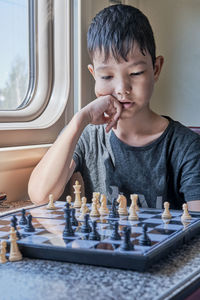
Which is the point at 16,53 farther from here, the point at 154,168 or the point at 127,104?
the point at 154,168

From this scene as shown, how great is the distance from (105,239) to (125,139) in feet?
2.84

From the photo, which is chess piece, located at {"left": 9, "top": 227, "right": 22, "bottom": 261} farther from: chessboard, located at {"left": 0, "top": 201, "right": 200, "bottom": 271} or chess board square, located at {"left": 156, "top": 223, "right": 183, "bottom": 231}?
chess board square, located at {"left": 156, "top": 223, "right": 183, "bottom": 231}

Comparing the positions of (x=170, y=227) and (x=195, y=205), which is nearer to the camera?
(x=170, y=227)

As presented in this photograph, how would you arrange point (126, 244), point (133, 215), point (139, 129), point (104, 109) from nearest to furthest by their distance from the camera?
point (126, 244), point (133, 215), point (104, 109), point (139, 129)

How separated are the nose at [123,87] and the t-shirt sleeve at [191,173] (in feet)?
1.04

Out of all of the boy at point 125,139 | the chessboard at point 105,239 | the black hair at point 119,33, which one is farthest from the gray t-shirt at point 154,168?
the chessboard at point 105,239

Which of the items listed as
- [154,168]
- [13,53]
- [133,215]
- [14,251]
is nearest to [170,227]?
[133,215]

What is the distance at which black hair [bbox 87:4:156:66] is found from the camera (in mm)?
1633

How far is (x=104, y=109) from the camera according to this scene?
5.61ft

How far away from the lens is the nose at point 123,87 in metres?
1.63

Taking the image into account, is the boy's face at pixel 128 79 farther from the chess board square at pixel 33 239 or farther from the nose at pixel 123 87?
the chess board square at pixel 33 239

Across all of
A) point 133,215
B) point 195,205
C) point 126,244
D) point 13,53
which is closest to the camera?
point 126,244

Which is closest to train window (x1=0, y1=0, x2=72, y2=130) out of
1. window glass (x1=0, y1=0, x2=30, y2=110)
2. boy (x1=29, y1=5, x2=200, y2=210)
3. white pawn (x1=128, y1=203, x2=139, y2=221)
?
window glass (x1=0, y1=0, x2=30, y2=110)

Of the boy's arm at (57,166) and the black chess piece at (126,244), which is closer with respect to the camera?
the black chess piece at (126,244)
